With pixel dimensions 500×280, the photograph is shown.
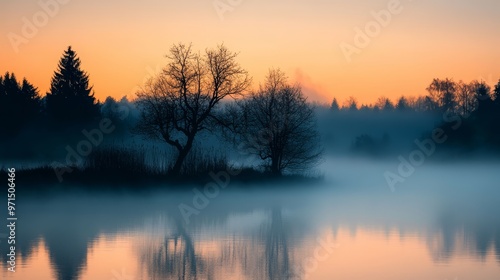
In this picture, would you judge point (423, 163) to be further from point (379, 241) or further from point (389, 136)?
point (379, 241)

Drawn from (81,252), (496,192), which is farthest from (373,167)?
(81,252)

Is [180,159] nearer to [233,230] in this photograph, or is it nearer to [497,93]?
[233,230]

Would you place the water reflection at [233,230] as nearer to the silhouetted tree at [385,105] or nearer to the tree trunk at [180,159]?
the tree trunk at [180,159]

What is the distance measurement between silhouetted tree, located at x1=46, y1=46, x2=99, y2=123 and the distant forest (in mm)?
84

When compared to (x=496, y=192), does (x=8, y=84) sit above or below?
above

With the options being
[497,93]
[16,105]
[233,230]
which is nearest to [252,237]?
[233,230]

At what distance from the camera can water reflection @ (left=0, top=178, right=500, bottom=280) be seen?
1533cm

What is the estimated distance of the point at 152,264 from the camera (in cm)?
1540

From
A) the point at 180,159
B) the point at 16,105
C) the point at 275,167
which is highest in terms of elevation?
the point at 16,105

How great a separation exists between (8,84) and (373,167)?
39.0 m

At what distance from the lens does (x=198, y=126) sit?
36094 millimetres

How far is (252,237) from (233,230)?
1564 mm

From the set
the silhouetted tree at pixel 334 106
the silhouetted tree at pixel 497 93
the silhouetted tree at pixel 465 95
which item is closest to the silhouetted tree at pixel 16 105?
the silhouetted tree at pixel 497 93

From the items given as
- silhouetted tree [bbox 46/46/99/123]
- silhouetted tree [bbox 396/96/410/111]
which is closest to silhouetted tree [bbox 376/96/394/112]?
silhouetted tree [bbox 396/96/410/111]
